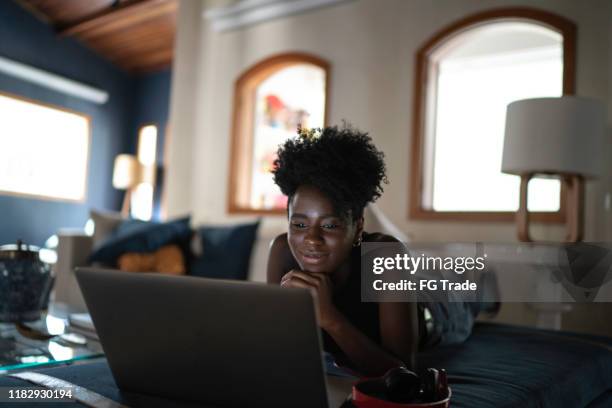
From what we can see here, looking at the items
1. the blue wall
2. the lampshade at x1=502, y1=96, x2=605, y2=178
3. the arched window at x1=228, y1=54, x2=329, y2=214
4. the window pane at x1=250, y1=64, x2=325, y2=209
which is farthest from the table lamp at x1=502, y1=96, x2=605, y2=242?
the blue wall

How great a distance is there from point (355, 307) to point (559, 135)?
1533mm

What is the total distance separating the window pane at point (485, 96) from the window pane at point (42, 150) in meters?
4.72

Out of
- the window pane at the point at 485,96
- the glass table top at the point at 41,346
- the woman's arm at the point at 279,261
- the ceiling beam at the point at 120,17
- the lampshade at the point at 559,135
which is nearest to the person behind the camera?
the glass table top at the point at 41,346

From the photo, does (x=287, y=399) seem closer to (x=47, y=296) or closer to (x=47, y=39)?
(x=47, y=296)

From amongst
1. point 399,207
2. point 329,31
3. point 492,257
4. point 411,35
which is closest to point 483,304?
point 492,257

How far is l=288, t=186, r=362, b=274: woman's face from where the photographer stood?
101cm

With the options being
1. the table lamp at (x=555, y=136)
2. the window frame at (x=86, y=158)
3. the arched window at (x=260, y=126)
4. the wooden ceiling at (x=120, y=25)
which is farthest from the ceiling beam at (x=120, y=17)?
the table lamp at (x=555, y=136)

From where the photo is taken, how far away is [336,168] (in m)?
1.05

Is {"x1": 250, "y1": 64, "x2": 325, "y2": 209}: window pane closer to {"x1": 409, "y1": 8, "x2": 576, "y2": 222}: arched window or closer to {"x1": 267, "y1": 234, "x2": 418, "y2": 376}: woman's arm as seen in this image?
{"x1": 409, "y1": 8, "x2": 576, "y2": 222}: arched window

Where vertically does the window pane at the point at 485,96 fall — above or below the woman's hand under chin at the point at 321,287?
above

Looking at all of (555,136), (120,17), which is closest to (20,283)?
(555,136)

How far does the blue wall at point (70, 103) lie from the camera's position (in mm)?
6574

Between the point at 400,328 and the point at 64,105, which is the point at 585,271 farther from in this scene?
the point at 64,105

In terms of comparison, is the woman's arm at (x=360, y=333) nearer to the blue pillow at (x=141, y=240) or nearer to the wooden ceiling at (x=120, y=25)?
the blue pillow at (x=141, y=240)
